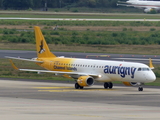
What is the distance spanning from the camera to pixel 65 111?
28.3 m

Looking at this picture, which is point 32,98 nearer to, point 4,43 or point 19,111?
point 19,111

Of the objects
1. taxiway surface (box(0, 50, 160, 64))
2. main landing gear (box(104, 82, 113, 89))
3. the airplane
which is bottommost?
taxiway surface (box(0, 50, 160, 64))

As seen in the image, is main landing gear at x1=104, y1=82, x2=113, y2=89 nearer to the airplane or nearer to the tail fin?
the airplane

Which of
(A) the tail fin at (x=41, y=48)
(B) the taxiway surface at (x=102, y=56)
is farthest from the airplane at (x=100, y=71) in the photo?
(B) the taxiway surface at (x=102, y=56)

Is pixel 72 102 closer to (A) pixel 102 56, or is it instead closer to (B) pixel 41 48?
(B) pixel 41 48

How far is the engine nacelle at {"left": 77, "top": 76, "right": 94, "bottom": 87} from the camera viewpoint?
4244 centimetres

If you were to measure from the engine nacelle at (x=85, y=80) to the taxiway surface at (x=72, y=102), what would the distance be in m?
0.59

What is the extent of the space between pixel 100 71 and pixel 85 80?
1.82 meters

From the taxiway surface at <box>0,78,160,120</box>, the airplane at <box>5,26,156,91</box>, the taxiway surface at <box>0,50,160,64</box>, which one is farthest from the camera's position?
the taxiway surface at <box>0,50,160,64</box>

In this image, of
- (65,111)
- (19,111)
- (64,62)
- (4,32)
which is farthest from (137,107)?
(4,32)

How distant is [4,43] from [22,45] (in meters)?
4.18

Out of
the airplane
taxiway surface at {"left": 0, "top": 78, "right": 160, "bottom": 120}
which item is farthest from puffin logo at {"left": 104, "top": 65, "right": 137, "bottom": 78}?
taxiway surface at {"left": 0, "top": 78, "right": 160, "bottom": 120}

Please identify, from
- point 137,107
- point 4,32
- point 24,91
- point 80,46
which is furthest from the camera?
point 4,32

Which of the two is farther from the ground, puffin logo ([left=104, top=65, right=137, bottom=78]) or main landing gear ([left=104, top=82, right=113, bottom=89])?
puffin logo ([left=104, top=65, right=137, bottom=78])
